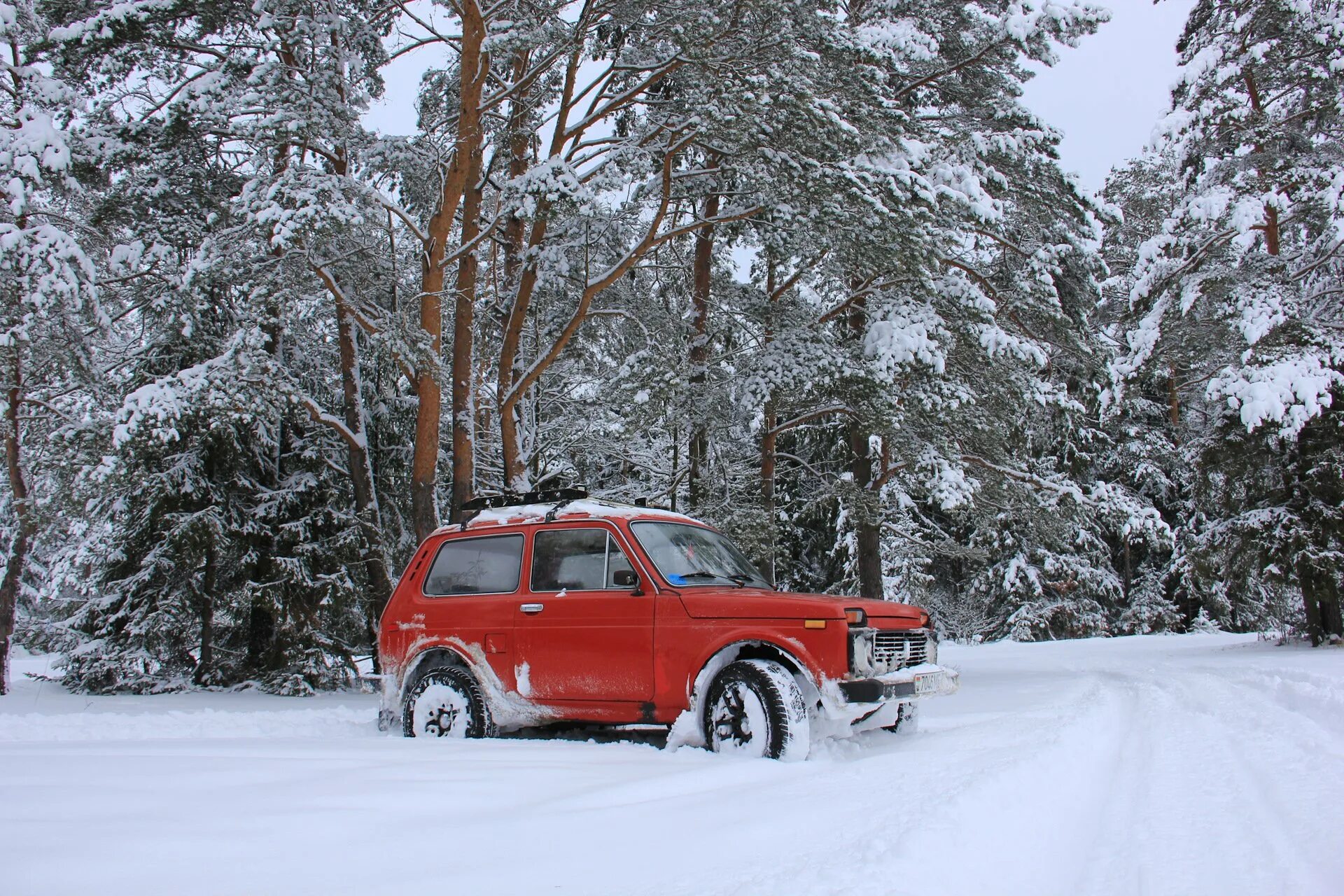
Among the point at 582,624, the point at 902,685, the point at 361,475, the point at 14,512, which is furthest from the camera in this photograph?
the point at 361,475

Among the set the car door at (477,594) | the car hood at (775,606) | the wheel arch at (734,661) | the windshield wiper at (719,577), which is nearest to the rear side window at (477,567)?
the car door at (477,594)

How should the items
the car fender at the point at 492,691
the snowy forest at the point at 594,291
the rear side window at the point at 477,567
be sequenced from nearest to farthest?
the car fender at the point at 492,691
the rear side window at the point at 477,567
the snowy forest at the point at 594,291

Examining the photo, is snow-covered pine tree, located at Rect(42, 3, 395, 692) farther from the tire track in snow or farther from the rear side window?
the tire track in snow

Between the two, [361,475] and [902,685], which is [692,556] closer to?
[902,685]

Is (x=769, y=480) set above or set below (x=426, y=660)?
above

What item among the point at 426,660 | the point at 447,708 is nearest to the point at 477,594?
the point at 426,660

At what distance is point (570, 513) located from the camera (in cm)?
765

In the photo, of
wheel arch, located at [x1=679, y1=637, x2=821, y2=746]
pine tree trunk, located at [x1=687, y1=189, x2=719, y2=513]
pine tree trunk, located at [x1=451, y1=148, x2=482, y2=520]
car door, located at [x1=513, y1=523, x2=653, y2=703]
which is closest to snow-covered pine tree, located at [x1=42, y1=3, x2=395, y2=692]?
pine tree trunk, located at [x1=451, y1=148, x2=482, y2=520]

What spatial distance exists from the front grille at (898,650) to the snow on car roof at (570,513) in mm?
2116

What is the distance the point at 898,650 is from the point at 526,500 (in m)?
3.43

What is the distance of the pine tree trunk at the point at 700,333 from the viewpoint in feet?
49.9

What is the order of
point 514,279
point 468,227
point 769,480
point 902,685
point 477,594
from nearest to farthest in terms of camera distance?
point 902,685 → point 477,594 → point 468,227 → point 769,480 → point 514,279

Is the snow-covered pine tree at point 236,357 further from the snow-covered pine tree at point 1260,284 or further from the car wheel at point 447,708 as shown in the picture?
the snow-covered pine tree at point 1260,284

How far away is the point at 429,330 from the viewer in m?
13.1
